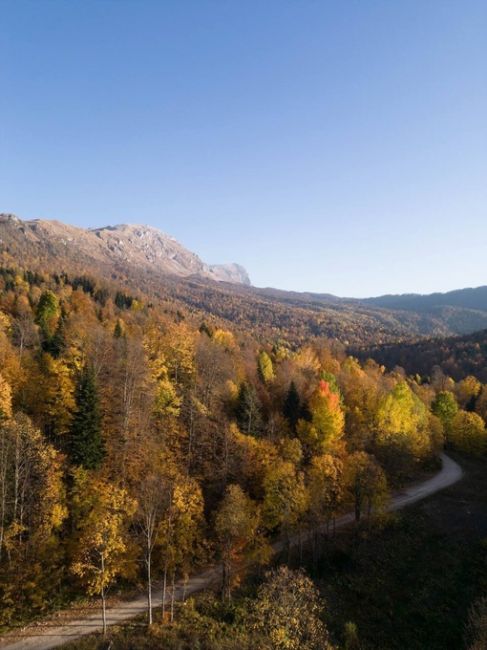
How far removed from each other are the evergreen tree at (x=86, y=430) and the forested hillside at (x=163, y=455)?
0.16 metres

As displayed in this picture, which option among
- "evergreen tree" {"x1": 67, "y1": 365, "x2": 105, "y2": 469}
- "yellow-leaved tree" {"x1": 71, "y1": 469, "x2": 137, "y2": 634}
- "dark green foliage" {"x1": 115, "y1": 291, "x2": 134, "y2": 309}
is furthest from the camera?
"dark green foliage" {"x1": 115, "y1": 291, "x2": 134, "y2": 309}

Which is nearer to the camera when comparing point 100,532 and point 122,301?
point 100,532

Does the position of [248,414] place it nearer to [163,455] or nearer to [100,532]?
[163,455]

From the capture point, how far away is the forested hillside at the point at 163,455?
3538 cm

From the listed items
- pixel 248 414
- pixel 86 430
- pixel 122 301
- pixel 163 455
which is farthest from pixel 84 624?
pixel 122 301

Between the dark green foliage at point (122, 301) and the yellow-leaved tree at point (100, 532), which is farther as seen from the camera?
the dark green foliage at point (122, 301)

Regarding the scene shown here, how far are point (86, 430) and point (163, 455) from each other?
32.9 ft

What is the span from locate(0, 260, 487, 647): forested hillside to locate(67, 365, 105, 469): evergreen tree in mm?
162

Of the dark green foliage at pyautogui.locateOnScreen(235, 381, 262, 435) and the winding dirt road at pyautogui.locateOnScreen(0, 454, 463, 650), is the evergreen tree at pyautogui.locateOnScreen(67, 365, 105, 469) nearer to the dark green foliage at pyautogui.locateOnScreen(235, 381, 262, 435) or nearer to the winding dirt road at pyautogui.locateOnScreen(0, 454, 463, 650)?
the winding dirt road at pyautogui.locateOnScreen(0, 454, 463, 650)

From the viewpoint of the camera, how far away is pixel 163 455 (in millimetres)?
48469

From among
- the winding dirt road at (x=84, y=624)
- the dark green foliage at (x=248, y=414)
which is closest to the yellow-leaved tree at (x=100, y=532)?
the winding dirt road at (x=84, y=624)

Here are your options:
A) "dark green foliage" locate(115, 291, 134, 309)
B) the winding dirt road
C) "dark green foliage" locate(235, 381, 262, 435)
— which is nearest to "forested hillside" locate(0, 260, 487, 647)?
"dark green foliage" locate(235, 381, 262, 435)

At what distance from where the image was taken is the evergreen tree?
43.1 m

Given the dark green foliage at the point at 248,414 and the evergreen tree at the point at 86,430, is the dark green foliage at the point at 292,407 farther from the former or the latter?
the evergreen tree at the point at 86,430
